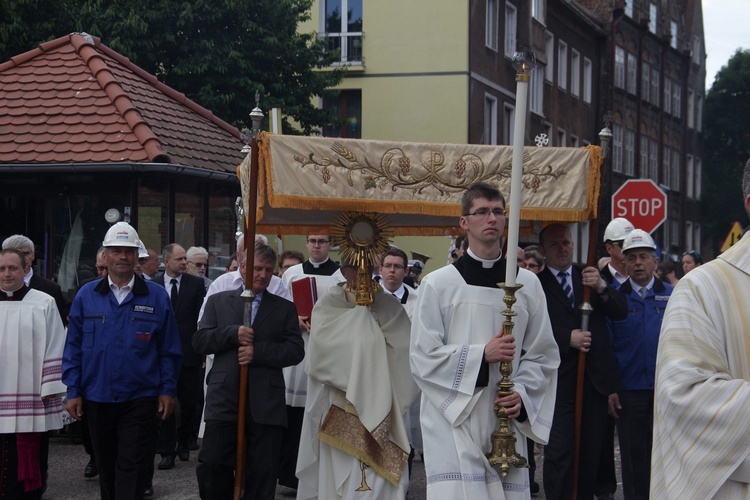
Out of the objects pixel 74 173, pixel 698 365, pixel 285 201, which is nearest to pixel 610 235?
pixel 285 201

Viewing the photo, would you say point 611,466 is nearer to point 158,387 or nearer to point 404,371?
point 404,371

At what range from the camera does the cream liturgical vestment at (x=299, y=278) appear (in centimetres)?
941

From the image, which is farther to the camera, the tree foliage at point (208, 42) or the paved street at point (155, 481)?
the tree foliage at point (208, 42)

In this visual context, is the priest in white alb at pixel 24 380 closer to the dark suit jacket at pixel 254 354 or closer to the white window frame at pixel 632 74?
the dark suit jacket at pixel 254 354

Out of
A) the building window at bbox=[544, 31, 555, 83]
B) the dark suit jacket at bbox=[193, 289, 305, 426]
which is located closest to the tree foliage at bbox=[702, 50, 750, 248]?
the building window at bbox=[544, 31, 555, 83]

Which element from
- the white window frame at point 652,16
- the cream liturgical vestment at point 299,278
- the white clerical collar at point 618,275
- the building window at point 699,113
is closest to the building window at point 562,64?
the white window frame at point 652,16

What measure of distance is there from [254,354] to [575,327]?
2167 millimetres

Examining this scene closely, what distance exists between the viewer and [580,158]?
739 cm

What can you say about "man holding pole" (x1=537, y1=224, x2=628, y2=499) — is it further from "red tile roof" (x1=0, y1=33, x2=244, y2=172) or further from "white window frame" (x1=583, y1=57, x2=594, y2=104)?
"white window frame" (x1=583, y1=57, x2=594, y2=104)

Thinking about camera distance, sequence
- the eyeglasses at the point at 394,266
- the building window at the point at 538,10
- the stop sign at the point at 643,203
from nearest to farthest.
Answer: the eyeglasses at the point at 394,266
the stop sign at the point at 643,203
the building window at the point at 538,10

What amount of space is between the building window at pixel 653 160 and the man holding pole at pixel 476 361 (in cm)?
4693

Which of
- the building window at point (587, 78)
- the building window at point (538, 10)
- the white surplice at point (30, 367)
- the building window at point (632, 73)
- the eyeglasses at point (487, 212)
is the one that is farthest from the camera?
the building window at point (632, 73)

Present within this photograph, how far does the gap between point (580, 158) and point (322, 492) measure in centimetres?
279

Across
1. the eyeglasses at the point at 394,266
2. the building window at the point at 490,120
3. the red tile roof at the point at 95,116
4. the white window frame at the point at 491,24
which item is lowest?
the eyeglasses at the point at 394,266
